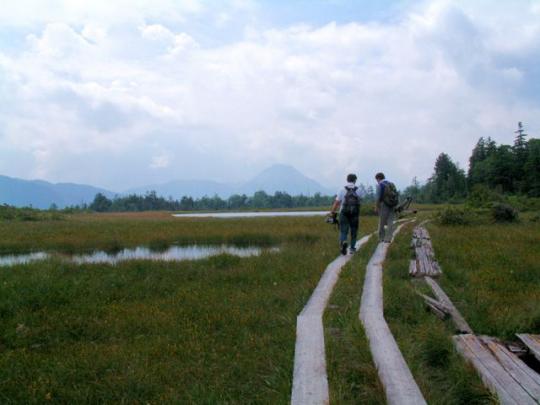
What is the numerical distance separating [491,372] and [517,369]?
0.34 meters

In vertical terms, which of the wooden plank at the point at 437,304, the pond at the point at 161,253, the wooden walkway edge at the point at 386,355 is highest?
the wooden plank at the point at 437,304

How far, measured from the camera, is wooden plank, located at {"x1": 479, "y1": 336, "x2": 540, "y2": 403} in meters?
3.93

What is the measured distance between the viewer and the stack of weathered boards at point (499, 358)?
152 inches

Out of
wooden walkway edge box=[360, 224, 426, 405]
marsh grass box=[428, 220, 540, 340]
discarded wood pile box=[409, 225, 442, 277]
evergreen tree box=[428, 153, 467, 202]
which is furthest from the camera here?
evergreen tree box=[428, 153, 467, 202]

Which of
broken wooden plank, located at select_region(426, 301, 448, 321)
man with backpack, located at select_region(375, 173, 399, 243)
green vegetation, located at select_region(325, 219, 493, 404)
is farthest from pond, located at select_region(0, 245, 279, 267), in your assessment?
broken wooden plank, located at select_region(426, 301, 448, 321)

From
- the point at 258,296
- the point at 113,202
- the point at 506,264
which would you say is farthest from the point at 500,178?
the point at 113,202

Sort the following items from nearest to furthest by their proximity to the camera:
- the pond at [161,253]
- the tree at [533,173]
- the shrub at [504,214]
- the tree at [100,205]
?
the pond at [161,253], the shrub at [504,214], the tree at [533,173], the tree at [100,205]

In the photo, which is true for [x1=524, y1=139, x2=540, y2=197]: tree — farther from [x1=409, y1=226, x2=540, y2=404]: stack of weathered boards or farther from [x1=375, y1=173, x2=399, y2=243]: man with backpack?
[x1=409, y1=226, x2=540, y2=404]: stack of weathered boards

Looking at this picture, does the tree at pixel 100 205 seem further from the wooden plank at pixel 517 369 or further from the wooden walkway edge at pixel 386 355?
the wooden plank at pixel 517 369

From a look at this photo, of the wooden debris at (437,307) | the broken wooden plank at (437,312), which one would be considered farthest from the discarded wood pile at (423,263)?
the broken wooden plank at (437,312)

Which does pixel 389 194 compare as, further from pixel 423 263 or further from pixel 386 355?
pixel 386 355

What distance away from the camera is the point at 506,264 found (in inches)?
403

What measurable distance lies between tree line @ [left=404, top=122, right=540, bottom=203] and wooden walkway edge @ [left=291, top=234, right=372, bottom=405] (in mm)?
42485

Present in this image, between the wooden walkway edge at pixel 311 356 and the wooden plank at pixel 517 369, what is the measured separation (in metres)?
1.81
